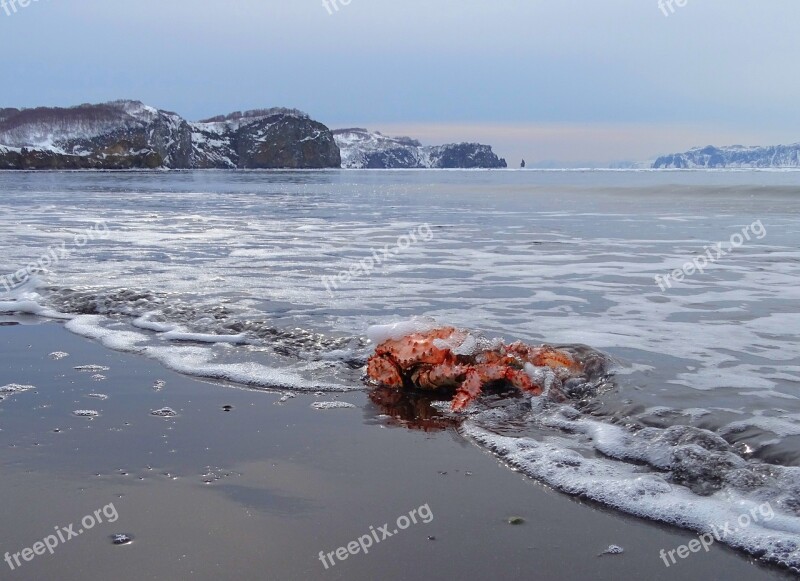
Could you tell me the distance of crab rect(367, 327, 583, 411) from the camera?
6227mm

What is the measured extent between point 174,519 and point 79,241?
15133mm

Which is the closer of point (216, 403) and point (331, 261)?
point (216, 403)

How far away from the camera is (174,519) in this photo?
12.6ft

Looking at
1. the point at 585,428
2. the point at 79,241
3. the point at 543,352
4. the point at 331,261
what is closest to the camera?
the point at 585,428

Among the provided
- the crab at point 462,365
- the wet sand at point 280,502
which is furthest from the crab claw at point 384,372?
the wet sand at point 280,502

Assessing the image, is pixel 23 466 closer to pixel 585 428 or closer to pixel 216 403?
pixel 216 403

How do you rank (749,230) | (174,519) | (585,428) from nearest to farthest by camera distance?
1. (174,519)
2. (585,428)
3. (749,230)

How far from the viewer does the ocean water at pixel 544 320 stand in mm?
4609

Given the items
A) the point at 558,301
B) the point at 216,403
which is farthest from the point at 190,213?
the point at 216,403

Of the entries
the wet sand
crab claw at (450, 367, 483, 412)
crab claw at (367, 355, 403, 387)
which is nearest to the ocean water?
crab claw at (450, 367, 483, 412)

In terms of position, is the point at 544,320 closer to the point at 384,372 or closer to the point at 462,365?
the point at 462,365

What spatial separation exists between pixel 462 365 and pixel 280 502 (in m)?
2.64

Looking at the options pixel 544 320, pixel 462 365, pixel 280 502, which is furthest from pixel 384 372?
pixel 544 320

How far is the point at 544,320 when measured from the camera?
880cm
